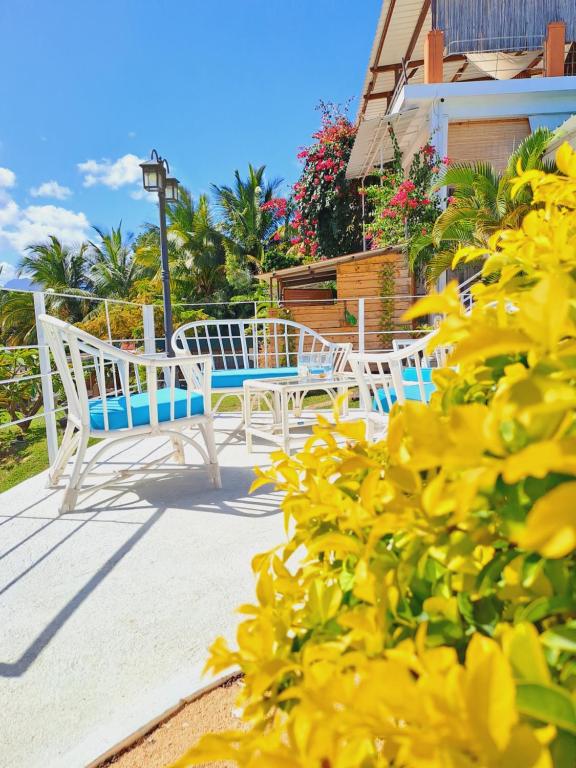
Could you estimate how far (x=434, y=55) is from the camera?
8.19 m

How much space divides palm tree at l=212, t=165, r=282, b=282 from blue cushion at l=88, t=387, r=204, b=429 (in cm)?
1542

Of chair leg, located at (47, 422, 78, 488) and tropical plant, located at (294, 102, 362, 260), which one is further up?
tropical plant, located at (294, 102, 362, 260)

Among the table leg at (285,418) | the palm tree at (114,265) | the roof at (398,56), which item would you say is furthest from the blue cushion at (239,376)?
the palm tree at (114,265)

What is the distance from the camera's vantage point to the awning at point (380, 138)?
8867 millimetres

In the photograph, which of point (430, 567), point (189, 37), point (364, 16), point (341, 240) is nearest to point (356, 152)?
point (341, 240)

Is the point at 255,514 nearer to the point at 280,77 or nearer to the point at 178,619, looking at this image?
the point at 178,619

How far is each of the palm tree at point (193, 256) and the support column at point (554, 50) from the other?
12.0 m

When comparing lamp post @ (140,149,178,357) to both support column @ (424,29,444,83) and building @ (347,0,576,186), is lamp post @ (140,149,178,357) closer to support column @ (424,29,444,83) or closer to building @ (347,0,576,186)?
building @ (347,0,576,186)

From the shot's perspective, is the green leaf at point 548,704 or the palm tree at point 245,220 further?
the palm tree at point 245,220

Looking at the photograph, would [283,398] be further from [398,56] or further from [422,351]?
[398,56]

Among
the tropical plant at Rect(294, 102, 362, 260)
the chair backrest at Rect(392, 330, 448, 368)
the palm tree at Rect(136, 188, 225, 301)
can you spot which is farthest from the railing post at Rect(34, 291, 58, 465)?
the palm tree at Rect(136, 188, 225, 301)

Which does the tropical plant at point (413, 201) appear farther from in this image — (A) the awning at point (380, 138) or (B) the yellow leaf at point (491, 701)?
(B) the yellow leaf at point (491, 701)

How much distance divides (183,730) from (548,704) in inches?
42.4

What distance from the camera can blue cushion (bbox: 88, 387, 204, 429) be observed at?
251 cm
